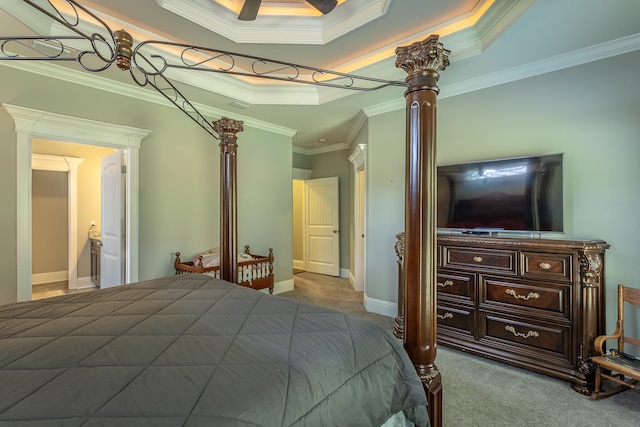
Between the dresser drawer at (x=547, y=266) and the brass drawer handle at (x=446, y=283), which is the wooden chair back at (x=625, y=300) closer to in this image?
the dresser drawer at (x=547, y=266)

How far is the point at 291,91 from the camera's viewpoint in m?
3.52

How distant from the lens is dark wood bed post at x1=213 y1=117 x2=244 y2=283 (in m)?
2.44

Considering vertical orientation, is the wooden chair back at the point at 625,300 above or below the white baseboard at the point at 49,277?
above

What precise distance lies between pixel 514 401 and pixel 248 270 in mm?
2830

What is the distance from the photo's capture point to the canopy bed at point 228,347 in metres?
0.76

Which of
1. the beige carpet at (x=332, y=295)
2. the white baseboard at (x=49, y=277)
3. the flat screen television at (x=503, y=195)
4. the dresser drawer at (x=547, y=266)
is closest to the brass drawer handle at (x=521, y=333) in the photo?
the dresser drawer at (x=547, y=266)

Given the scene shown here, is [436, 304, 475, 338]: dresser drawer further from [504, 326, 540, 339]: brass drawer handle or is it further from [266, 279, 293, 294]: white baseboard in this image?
[266, 279, 293, 294]: white baseboard

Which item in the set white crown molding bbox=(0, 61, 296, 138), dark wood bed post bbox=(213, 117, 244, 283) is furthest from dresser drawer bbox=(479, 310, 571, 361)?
white crown molding bbox=(0, 61, 296, 138)

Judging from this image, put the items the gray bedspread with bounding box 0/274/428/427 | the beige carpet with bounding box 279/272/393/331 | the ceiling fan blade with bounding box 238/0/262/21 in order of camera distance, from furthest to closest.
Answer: the beige carpet with bounding box 279/272/393/331 → the ceiling fan blade with bounding box 238/0/262/21 → the gray bedspread with bounding box 0/274/428/427

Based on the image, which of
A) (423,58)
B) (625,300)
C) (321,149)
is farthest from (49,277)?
(625,300)

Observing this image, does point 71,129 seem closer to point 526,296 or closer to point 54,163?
point 54,163

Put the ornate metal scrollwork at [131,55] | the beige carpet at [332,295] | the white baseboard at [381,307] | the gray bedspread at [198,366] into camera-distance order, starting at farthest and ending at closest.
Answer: the beige carpet at [332,295]
the white baseboard at [381,307]
the ornate metal scrollwork at [131,55]
the gray bedspread at [198,366]

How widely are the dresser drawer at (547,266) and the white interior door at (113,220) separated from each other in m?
3.88

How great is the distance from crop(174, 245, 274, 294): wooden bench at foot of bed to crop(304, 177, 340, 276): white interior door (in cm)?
185
